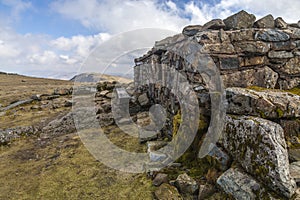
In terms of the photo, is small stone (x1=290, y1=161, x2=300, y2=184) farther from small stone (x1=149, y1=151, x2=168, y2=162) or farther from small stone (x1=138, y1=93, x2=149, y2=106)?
small stone (x1=138, y1=93, x2=149, y2=106)

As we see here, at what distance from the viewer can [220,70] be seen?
232 inches

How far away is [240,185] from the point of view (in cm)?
392

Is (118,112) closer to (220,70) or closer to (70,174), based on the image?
(70,174)

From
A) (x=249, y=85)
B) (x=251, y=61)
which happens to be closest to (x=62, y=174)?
(x=249, y=85)

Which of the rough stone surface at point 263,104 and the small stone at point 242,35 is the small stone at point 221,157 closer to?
the rough stone surface at point 263,104

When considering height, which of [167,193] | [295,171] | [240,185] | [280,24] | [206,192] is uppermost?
[280,24]

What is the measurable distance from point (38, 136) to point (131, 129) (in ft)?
16.2

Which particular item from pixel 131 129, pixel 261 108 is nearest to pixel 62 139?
pixel 131 129

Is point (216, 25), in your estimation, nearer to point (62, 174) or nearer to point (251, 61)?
point (251, 61)

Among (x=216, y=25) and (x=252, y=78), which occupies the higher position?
(x=216, y=25)

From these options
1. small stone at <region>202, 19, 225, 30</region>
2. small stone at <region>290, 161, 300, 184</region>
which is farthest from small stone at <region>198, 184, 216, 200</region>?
small stone at <region>202, 19, 225, 30</region>

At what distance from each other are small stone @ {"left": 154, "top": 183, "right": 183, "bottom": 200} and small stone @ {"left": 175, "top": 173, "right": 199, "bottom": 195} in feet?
0.50

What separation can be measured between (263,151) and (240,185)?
2.80ft

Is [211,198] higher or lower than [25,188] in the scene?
higher
